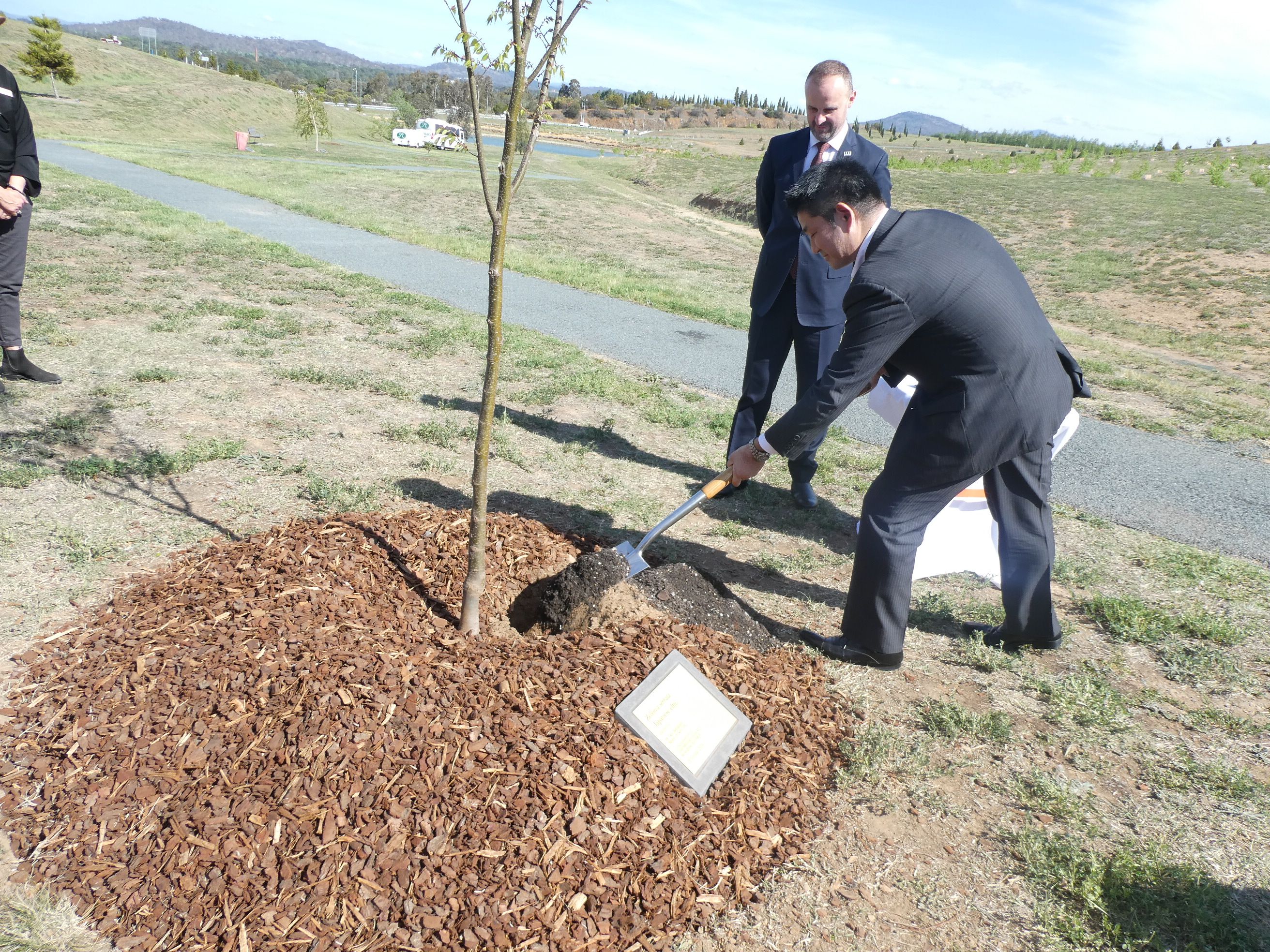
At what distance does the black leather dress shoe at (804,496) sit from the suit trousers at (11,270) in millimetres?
5219

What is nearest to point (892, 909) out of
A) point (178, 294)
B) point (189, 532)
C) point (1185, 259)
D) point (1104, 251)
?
point (189, 532)

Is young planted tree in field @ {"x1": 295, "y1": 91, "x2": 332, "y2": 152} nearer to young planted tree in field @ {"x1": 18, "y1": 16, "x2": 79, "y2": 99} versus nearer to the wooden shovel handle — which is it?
young planted tree in field @ {"x1": 18, "y1": 16, "x2": 79, "y2": 99}

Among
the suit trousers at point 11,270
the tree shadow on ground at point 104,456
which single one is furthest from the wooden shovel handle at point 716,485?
the suit trousers at point 11,270

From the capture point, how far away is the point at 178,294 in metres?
8.34

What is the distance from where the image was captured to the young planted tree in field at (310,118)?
107 feet

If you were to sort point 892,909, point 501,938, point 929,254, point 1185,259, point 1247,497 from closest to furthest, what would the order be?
1. point 501,938
2. point 892,909
3. point 929,254
4. point 1247,497
5. point 1185,259

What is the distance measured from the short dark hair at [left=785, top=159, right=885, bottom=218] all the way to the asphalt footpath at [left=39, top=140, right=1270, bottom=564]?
329 cm

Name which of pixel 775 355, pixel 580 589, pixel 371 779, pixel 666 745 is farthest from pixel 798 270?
pixel 371 779

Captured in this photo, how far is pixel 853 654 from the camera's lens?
3.39 m

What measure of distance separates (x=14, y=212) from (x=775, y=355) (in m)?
4.91

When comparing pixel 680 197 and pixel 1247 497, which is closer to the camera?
pixel 1247 497

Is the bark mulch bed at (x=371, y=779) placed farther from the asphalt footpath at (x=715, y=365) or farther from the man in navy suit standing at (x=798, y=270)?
the asphalt footpath at (x=715, y=365)

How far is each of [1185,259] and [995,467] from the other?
53.2ft

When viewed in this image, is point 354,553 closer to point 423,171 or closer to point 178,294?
point 178,294
